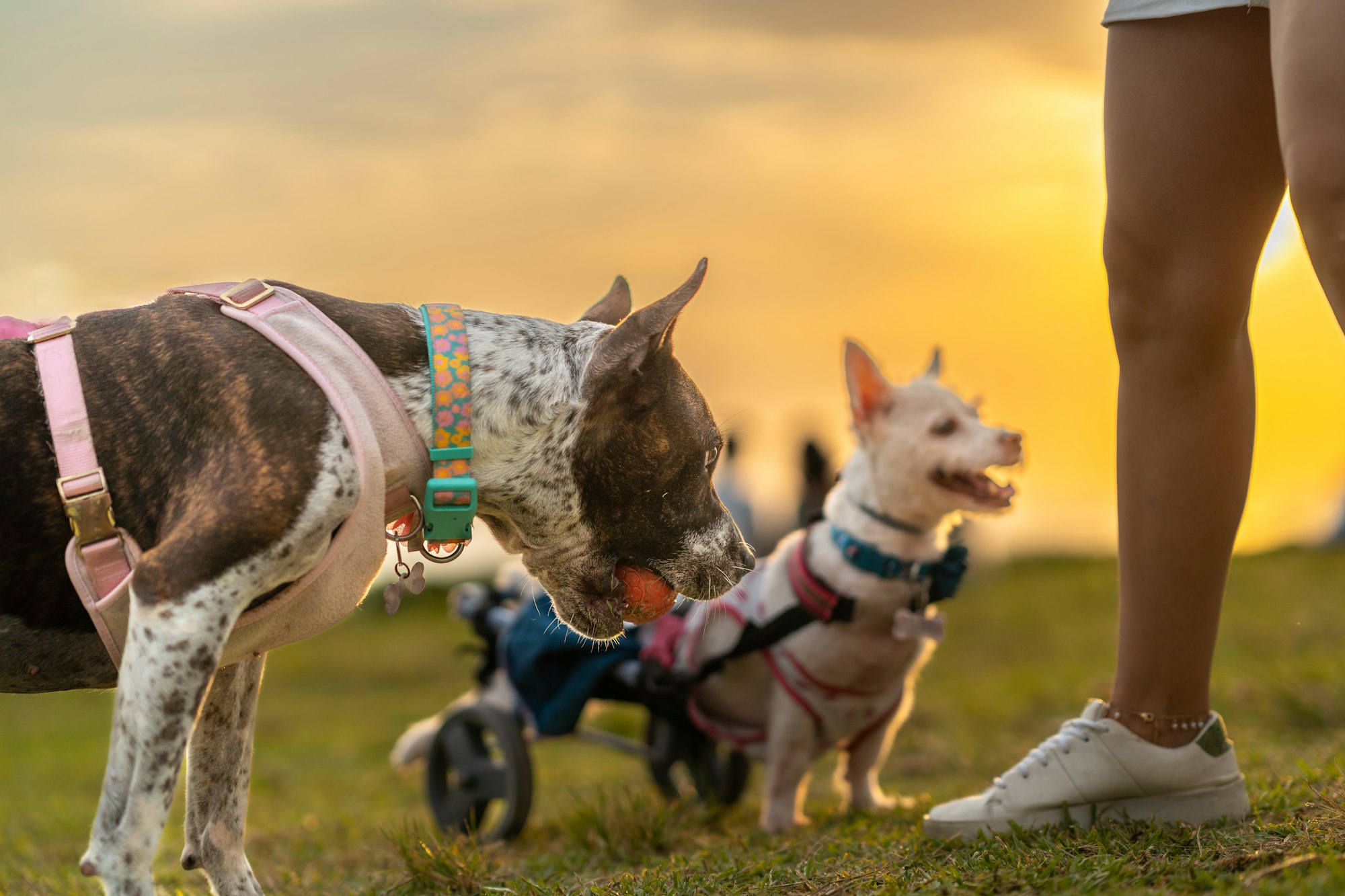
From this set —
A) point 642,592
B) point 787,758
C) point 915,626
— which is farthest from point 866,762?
point 642,592

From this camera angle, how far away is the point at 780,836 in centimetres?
346

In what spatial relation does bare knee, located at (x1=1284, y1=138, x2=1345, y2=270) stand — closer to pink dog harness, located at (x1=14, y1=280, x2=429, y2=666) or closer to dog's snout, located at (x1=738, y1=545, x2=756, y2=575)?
dog's snout, located at (x1=738, y1=545, x2=756, y2=575)

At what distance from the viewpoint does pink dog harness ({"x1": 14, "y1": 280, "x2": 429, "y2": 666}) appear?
210cm

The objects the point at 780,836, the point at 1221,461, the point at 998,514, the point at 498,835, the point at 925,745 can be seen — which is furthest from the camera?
the point at 925,745

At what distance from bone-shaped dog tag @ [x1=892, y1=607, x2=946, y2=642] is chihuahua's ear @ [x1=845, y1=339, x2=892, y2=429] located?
3.09ft

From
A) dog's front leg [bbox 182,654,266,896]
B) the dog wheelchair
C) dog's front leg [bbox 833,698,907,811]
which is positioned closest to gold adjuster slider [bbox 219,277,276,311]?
dog's front leg [bbox 182,654,266,896]

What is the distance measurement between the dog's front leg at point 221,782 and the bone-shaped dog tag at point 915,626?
2.09 meters

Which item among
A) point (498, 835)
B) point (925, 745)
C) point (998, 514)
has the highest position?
point (998, 514)

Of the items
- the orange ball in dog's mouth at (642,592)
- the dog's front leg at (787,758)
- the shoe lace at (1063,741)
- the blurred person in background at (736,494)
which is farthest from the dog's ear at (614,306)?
the blurred person in background at (736,494)

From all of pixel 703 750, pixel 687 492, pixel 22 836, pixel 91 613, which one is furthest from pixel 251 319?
pixel 22 836

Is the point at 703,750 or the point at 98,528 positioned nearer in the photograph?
the point at 98,528

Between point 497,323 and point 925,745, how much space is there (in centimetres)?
403

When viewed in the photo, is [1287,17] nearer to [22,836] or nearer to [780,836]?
[780,836]

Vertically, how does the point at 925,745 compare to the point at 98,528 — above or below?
below
